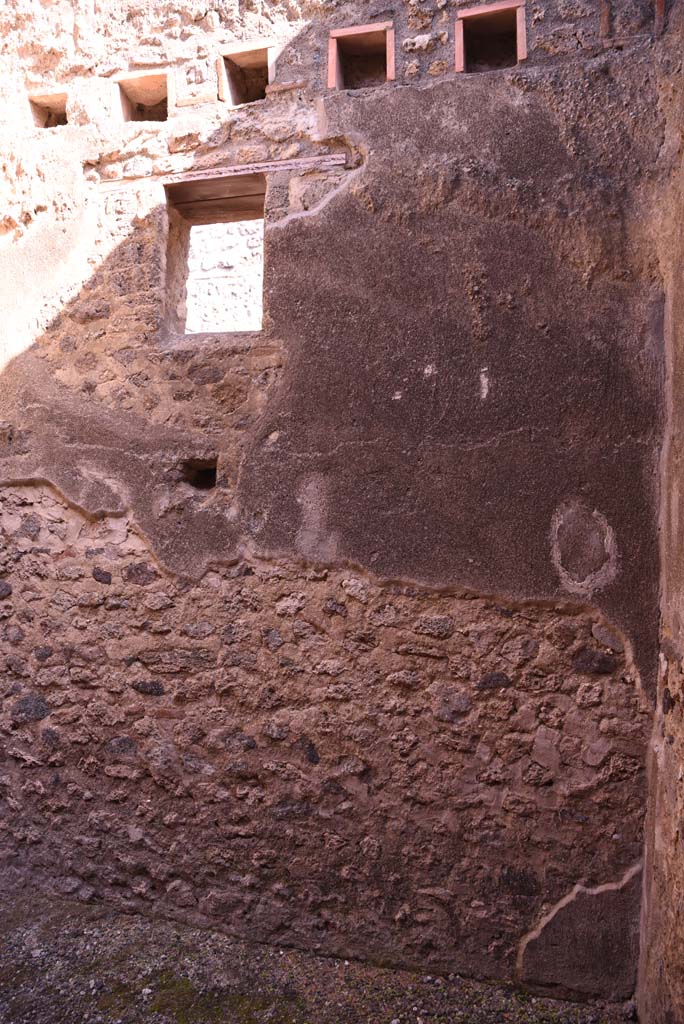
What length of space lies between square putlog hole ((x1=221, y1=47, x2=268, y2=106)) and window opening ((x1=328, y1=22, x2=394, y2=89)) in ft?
1.07

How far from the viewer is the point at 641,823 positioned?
2.54 metres

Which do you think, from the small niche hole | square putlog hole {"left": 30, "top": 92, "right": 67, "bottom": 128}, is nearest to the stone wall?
the small niche hole

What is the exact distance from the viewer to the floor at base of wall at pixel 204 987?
249 cm

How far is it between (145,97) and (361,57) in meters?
0.99

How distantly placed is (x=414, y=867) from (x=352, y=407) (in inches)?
64.0

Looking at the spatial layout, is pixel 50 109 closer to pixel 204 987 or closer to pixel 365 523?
pixel 365 523

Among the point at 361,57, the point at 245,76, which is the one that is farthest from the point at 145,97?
the point at 361,57

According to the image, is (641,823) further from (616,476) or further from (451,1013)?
(616,476)

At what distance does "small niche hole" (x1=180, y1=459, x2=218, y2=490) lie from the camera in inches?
125

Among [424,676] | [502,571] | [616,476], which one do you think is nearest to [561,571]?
[502,571]

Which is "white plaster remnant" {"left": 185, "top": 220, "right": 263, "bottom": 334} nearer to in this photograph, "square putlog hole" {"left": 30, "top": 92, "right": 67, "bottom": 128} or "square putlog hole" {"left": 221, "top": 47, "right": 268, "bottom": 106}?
"square putlog hole" {"left": 30, "top": 92, "right": 67, "bottom": 128}

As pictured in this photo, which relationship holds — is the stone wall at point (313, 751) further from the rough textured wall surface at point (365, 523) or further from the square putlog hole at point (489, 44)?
the square putlog hole at point (489, 44)

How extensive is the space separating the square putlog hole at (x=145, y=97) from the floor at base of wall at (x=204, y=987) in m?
3.31

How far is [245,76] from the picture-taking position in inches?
138
